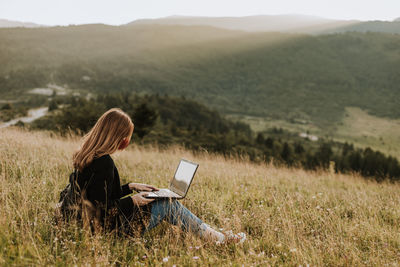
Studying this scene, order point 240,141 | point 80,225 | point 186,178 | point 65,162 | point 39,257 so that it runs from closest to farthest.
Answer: point 39,257 < point 80,225 < point 186,178 < point 65,162 < point 240,141

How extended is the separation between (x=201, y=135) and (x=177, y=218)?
6488 cm

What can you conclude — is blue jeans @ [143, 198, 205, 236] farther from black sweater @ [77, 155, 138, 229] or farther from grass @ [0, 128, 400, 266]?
black sweater @ [77, 155, 138, 229]

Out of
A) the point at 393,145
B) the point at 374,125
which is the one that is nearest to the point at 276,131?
the point at 393,145

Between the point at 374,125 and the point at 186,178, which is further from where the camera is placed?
the point at 374,125

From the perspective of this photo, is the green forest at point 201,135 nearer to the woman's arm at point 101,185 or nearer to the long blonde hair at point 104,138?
the long blonde hair at point 104,138

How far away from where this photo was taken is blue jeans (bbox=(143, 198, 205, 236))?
11.5 ft

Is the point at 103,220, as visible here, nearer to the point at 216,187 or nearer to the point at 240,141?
the point at 216,187

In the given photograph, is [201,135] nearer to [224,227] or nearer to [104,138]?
[224,227]

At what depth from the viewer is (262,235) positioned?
150 inches

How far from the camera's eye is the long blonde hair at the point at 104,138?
3.07m

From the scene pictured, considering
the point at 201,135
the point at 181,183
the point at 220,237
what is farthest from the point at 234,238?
the point at 201,135

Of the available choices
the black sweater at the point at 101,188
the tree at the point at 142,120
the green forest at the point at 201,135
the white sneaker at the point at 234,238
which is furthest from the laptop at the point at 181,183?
the tree at the point at 142,120

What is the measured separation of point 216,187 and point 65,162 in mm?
3427

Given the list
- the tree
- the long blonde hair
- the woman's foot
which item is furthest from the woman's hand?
the tree
